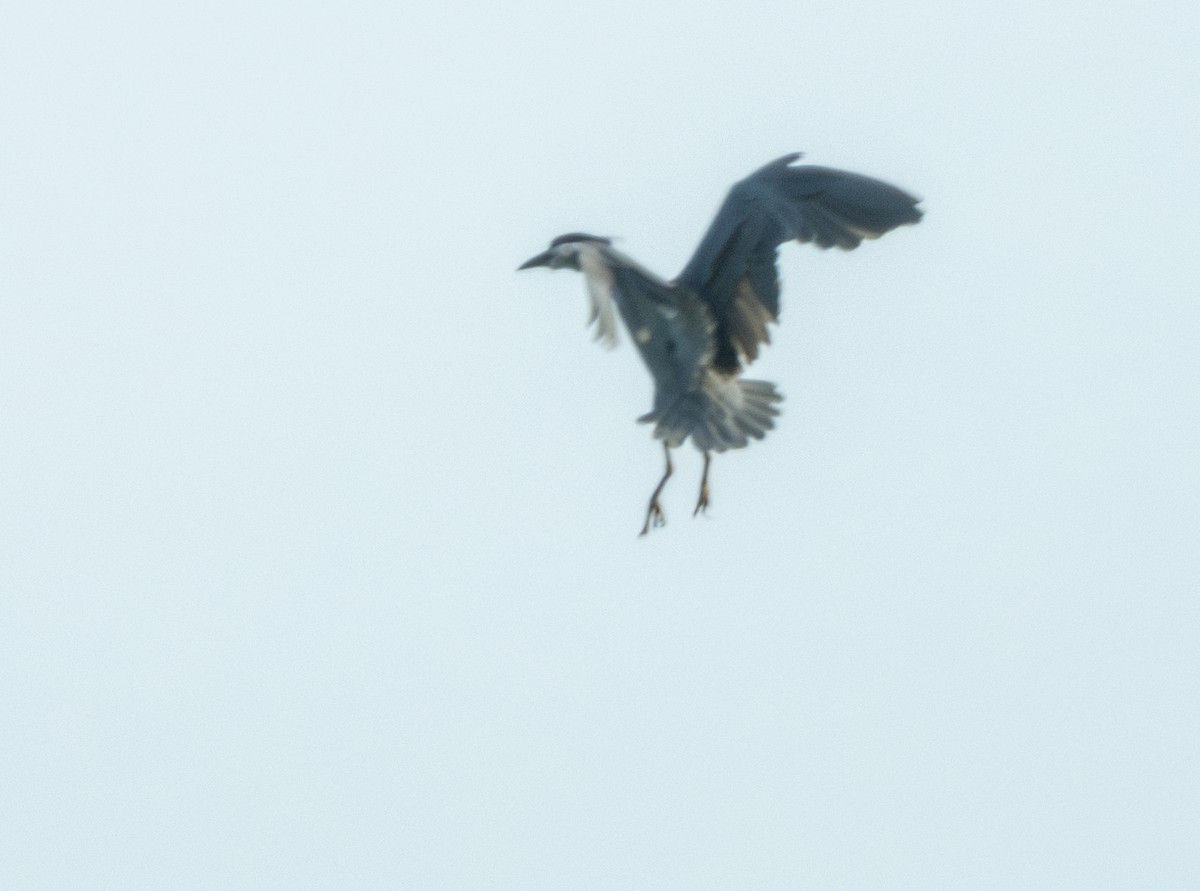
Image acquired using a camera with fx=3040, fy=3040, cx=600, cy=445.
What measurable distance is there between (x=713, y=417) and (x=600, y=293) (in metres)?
0.94

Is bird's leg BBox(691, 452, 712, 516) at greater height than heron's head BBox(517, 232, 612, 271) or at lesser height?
lesser

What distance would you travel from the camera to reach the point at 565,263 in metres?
13.0

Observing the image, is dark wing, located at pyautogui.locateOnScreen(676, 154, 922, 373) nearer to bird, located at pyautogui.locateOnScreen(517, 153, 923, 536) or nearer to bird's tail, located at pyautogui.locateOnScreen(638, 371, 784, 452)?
bird, located at pyautogui.locateOnScreen(517, 153, 923, 536)

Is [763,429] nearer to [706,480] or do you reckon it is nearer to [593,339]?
A: [706,480]

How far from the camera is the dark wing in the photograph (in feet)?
43.3

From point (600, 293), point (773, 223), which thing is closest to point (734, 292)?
point (773, 223)

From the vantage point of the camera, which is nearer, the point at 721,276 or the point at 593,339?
the point at 593,339

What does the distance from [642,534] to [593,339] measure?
2.93ft

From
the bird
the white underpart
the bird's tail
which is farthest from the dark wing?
the white underpart

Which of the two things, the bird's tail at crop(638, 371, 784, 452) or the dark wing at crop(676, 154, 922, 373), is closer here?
the bird's tail at crop(638, 371, 784, 452)

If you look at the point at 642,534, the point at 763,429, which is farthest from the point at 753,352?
the point at 642,534

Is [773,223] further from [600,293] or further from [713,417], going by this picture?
[600,293]

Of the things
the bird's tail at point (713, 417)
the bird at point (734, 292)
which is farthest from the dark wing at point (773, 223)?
the bird's tail at point (713, 417)

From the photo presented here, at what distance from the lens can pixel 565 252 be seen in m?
12.9
